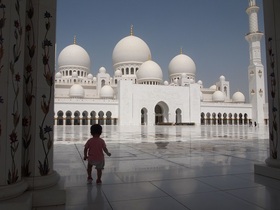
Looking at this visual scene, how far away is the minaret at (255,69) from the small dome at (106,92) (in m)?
18.7

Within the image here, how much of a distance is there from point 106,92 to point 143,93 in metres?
5.29

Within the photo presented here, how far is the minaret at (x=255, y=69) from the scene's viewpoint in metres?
30.5

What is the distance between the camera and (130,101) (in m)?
29.6

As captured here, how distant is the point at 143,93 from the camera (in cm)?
3034

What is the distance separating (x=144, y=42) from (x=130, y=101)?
1377 centimetres

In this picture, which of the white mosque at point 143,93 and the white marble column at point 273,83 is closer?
the white marble column at point 273,83

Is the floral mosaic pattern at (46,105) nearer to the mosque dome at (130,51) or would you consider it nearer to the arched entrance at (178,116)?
the arched entrance at (178,116)

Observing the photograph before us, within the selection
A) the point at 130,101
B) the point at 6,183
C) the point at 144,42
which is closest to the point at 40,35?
the point at 6,183

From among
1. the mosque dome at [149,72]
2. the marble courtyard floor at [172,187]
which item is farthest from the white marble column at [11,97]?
the mosque dome at [149,72]

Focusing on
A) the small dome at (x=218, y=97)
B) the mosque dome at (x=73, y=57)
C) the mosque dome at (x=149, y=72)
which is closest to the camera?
the mosque dome at (x=149, y=72)

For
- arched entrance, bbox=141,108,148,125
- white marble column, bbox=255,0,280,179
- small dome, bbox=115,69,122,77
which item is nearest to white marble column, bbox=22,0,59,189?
white marble column, bbox=255,0,280,179

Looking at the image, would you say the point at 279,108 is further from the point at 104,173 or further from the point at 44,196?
the point at 44,196

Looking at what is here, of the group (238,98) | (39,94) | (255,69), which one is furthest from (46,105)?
(238,98)

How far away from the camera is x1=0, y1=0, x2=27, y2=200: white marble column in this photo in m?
1.76
